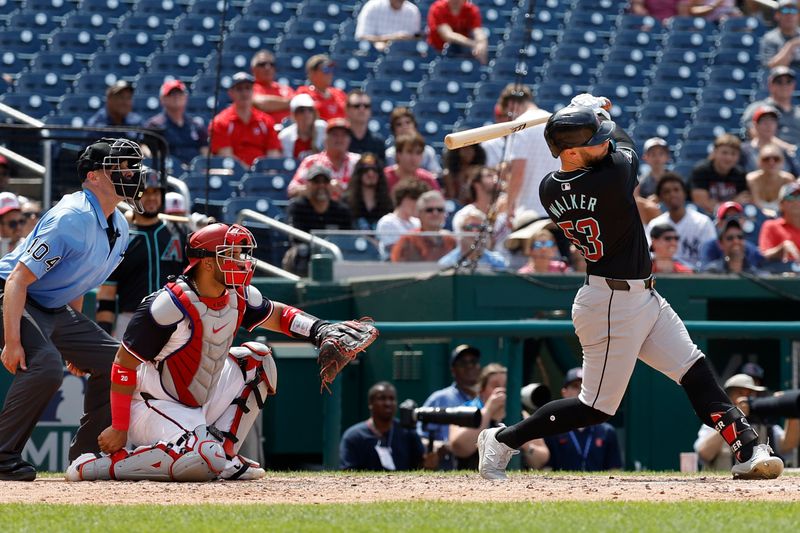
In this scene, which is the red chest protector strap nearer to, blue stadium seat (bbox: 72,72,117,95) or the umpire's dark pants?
the umpire's dark pants

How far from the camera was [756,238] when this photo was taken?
11.1 meters

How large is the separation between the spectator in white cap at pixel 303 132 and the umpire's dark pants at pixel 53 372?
18.0 feet

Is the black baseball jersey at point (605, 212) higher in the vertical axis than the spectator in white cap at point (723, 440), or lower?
higher

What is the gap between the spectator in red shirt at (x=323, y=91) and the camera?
Result: 1223 cm

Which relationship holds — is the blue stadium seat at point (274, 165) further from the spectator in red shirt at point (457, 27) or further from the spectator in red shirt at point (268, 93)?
the spectator in red shirt at point (457, 27)

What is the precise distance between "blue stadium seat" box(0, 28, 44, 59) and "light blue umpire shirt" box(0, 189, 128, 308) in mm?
8212

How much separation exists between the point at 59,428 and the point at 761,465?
3.87m

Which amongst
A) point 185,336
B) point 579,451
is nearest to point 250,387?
point 185,336

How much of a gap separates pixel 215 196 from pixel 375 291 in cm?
215

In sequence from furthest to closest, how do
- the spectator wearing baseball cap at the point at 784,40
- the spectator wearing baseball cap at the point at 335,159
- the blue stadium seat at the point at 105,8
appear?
the spectator wearing baseball cap at the point at 784,40, the blue stadium seat at the point at 105,8, the spectator wearing baseball cap at the point at 335,159

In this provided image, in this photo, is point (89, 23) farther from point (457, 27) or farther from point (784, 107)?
point (784, 107)

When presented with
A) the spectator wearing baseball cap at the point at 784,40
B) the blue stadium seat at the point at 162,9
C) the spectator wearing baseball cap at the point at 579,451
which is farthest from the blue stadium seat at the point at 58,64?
the spectator wearing baseball cap at the point at 784,40

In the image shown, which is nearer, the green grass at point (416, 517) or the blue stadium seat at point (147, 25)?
the green grass at point (416, 517)

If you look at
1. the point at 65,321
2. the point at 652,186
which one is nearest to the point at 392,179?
the point at 652,186
